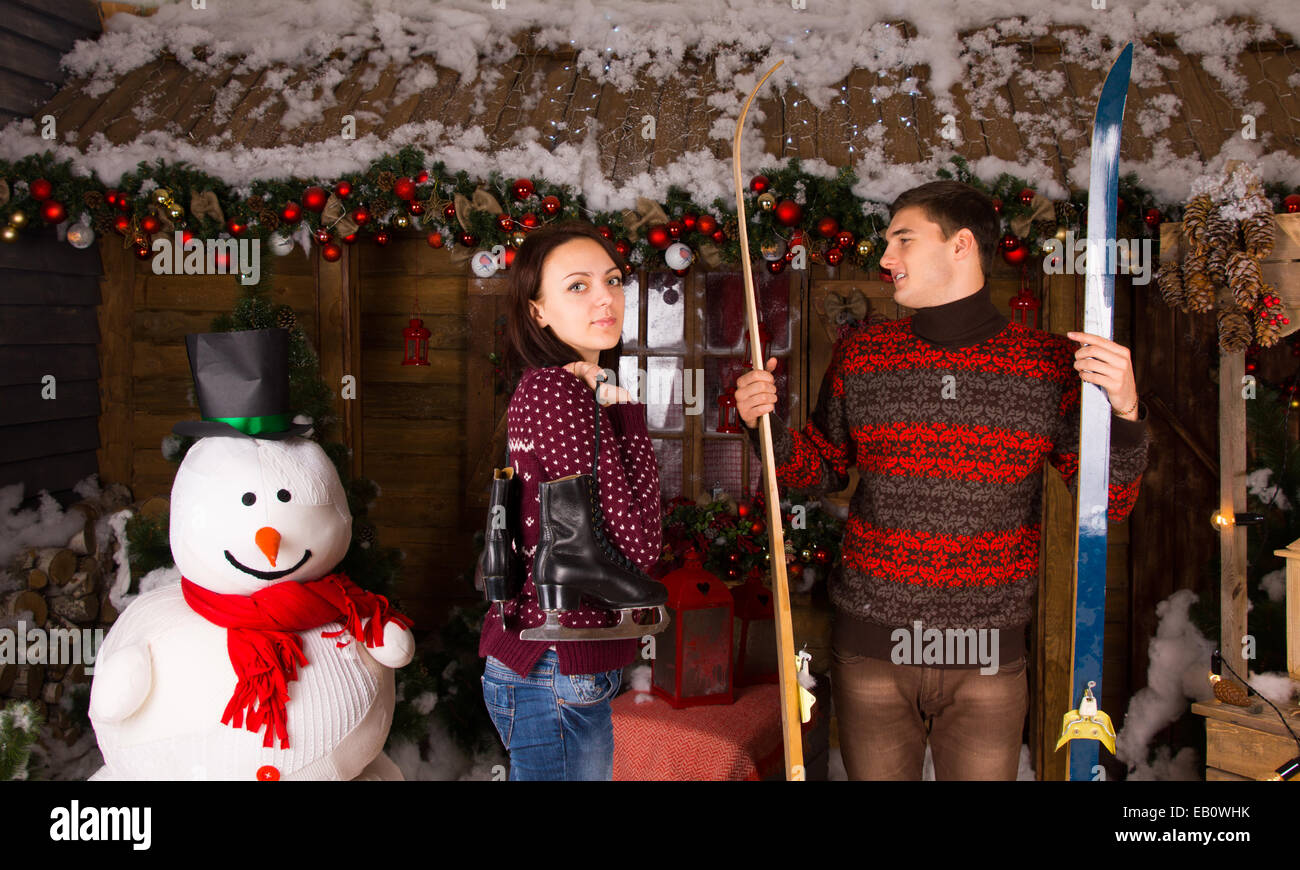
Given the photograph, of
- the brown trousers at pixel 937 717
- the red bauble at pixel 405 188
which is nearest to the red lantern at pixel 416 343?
the red bauble at pixel 405 188

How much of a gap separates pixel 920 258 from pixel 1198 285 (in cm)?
116

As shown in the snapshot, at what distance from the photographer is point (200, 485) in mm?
2127

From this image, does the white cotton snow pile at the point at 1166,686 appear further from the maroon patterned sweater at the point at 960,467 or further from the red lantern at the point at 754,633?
the maroon patterned sweater at the point at 960,467

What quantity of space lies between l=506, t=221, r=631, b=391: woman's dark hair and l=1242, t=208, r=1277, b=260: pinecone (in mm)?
1766

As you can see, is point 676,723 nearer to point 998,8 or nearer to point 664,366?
point 664,366

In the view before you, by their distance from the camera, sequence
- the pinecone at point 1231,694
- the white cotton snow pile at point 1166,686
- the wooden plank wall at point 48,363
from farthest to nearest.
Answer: the wooden plank wall at point 48,363
the white cotton snow pile at point 1166,686
the pinecone at point 1231,694

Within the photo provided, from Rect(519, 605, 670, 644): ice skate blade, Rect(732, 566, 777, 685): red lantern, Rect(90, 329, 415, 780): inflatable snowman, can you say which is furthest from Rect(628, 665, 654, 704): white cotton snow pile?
Rect(519, 605, 670, 644): ice skate blade

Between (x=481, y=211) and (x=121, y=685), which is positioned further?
(x=481, y=211)

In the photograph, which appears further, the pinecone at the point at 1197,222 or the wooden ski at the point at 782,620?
the pinecone at the point at 1197,222

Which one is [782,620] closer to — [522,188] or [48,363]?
[522,188]

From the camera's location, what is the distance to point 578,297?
5.65 ft

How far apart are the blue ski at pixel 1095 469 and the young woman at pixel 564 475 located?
0.77 meters

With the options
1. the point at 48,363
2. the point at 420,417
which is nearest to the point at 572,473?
the point at 420,417

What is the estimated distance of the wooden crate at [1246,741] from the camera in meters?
2.44
